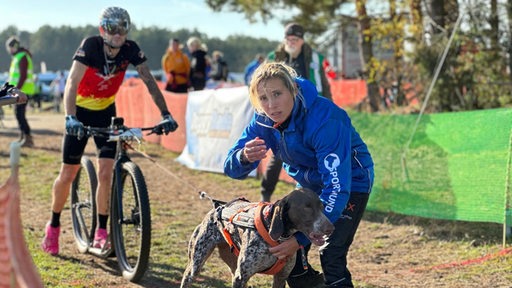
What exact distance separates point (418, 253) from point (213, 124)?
554cm

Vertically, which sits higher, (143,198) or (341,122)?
(341,122)

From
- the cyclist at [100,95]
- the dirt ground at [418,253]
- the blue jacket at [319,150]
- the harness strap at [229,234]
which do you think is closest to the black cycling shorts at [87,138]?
the cyclist at [100,95]

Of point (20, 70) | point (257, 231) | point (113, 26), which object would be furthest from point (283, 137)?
point (20, 70)

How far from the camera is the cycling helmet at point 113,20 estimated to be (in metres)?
5.48

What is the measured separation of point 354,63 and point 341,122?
4315cm

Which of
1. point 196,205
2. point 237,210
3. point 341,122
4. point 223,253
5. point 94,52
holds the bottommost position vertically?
point 196,205

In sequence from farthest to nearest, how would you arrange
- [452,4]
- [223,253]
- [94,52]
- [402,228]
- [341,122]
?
[452,4]
[402,228]
[94,52]
[223,253]
[341,122]

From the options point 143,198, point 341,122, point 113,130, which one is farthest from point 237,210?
point 113,130

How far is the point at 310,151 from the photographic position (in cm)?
385

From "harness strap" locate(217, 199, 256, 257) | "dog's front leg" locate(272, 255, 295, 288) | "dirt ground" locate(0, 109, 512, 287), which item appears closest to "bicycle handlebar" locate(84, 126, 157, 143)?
"dirt ground" locate(0, 109, 512, 287)

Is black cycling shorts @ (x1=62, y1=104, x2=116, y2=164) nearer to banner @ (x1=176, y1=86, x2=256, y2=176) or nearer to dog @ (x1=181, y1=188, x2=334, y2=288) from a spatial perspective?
dog @ (x1=181, y1=188, x2=334, y2=288)

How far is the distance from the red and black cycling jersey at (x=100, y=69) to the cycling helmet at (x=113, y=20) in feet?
0.77

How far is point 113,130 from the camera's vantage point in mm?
5559

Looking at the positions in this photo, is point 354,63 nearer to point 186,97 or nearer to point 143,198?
point 186,97
